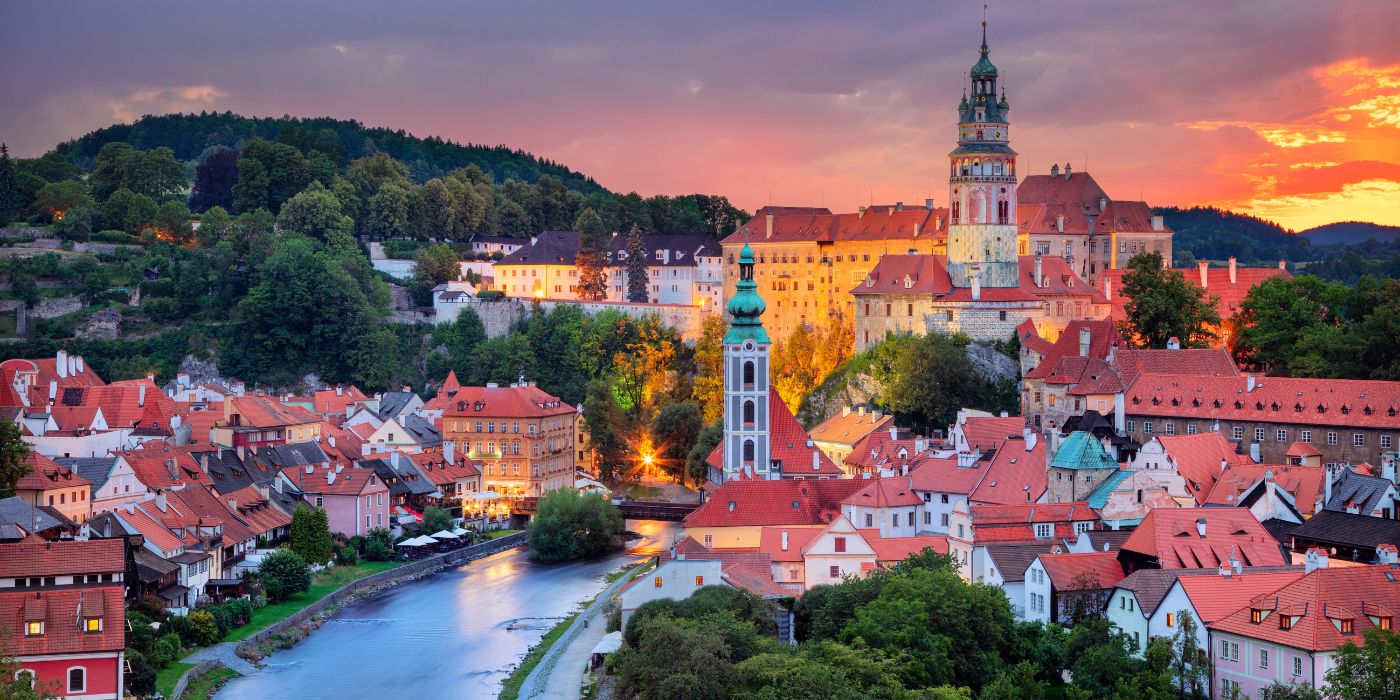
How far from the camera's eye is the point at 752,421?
5434 cm

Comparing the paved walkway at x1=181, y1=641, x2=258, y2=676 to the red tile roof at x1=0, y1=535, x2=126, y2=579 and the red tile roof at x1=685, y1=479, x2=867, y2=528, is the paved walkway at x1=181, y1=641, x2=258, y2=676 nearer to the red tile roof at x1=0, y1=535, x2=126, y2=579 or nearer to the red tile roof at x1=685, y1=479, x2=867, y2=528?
the red tile roof at x1=0, y1=535, x2=126, y2=579

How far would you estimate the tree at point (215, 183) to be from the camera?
103312mm

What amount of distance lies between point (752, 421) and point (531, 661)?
14.3 metres

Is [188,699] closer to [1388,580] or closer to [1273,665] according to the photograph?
[1273,665]

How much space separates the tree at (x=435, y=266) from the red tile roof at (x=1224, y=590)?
62.4 m

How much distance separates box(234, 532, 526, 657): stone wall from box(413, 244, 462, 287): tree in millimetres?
31471

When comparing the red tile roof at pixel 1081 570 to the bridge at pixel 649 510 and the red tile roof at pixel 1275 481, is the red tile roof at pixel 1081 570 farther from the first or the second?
the bridge at pixel 649 510

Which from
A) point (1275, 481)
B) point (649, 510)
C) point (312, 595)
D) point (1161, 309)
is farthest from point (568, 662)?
point (1161, 309)

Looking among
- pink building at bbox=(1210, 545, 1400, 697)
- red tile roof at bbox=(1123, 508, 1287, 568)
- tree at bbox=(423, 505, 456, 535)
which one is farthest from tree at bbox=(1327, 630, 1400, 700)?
tree at bbox=(423, 505, 456, 535)

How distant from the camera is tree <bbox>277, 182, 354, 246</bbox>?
297 feet

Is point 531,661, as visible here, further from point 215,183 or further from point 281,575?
point 215,183

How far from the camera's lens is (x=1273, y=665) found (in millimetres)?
31344

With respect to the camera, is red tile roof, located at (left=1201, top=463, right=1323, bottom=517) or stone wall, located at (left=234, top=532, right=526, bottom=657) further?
red tile roof, located at (left=1201, top=463, right=1323, bottom=517)

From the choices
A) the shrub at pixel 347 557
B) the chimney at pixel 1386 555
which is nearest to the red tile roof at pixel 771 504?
the shrub at pixel 347 557
